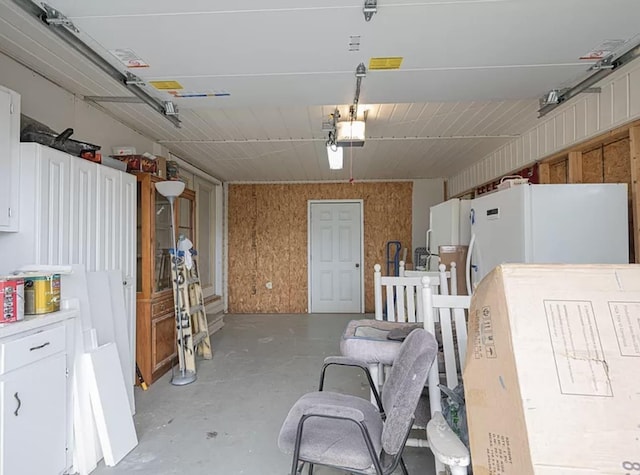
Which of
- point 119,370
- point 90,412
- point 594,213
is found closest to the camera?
point 90,412

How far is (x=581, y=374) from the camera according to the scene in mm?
879

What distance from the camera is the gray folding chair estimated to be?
1381 mm

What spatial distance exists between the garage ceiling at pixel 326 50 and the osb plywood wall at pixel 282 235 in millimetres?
3299

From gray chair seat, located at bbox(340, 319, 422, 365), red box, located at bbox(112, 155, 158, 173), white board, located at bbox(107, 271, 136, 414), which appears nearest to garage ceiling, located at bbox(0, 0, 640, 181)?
red box, located at bbox(112, 155, 158, 173)

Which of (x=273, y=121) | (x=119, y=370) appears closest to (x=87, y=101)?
(x=273, y=121)

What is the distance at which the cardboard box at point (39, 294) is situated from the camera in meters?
1.86

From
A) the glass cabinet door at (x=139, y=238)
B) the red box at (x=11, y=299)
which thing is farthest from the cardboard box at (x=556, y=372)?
the glass cabinet door at (x=139, y=238)

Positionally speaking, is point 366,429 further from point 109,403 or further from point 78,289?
point 78,289

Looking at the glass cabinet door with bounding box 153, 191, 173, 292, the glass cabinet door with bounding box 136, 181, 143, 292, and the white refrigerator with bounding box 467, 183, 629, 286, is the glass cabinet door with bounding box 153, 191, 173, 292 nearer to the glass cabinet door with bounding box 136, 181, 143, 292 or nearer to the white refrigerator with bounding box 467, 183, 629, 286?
the glass cabinet door with bounding box 136, 181, 143, 292

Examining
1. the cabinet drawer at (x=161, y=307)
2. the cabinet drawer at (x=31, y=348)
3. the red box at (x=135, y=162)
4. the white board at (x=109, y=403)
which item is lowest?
the white board at (x=109, y=403)

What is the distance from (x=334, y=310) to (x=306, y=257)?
3.70ft

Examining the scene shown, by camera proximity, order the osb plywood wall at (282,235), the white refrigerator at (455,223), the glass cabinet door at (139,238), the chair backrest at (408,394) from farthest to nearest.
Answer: the osb plywood wall at (282,235), the white refrigerator at (455,223), the glass cabinet door at (139,238), the chair backrest at (408,394)

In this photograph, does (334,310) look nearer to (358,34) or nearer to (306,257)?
(306,257)

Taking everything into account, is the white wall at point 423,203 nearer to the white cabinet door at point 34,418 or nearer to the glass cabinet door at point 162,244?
the glass cabinet door at point 162,244
